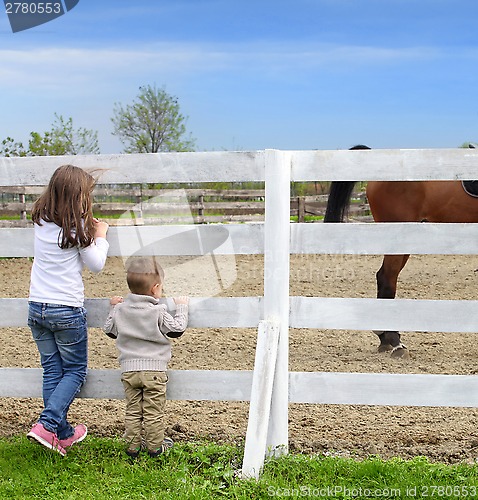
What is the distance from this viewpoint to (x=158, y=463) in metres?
3.52

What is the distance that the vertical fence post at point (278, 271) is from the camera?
356cm

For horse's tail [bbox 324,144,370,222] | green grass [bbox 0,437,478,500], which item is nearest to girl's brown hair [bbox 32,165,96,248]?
green grass [bbox 0,437,478,500]

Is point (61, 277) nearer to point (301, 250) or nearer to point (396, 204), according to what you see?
point (301, 250)

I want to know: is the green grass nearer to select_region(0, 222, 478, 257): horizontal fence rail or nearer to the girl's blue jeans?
the girl's blue jeans

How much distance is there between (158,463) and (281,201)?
153cm

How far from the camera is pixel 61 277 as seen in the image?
351 centimetres

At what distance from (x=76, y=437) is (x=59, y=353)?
0.51 m

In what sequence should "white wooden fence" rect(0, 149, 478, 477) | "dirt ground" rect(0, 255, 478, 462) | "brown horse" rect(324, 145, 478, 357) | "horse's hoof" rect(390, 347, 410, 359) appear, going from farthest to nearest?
1. "brown horse" rect(324, 145, 478, 357)
2. "horse's hoof" rect(390, 347, 410, 359)
3. "dirt ground" rect(0, 255, 478, 462)
4. "white wooden fence" rect(0, 149, 478, 477)

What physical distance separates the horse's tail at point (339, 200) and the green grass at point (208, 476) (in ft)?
12.2

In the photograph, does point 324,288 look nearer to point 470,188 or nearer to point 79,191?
point 470,188

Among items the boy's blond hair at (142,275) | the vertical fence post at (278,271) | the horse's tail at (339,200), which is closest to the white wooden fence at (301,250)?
the vertical fence post at (278,271)

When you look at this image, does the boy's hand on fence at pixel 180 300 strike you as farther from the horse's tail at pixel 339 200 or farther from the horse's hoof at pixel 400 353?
the horse's tail at pixel 339 200

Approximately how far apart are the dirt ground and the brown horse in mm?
744

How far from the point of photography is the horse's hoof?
601 cm
